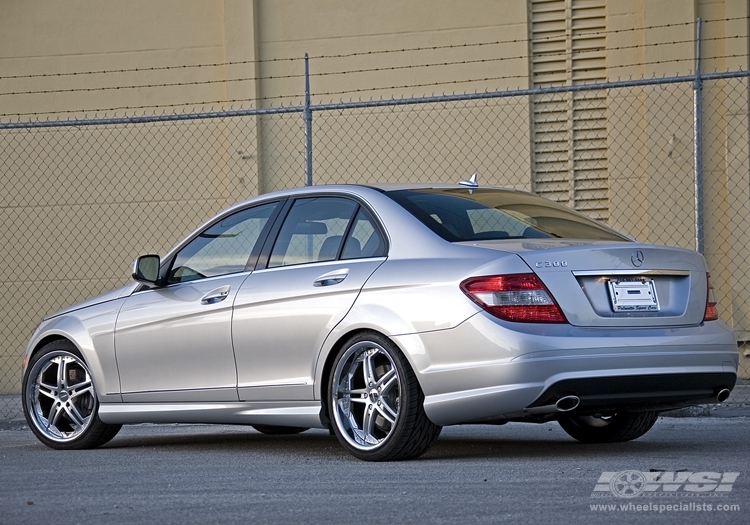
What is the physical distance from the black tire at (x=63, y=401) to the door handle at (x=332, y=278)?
188 centimetres

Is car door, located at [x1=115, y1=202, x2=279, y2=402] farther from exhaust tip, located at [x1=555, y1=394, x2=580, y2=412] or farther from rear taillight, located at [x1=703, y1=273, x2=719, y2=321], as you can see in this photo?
rear taillight, located at [x1=703, y1=273, x2=719, y2=321]

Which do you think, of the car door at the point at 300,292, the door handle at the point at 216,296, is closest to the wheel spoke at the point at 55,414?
the door handle at the point at 216,296

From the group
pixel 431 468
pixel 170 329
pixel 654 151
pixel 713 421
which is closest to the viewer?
pixel 431 468

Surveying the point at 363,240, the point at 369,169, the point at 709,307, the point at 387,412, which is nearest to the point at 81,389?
the point at 363,240

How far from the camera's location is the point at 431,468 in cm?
557

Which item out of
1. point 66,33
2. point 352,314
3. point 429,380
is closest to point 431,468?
point 429,380

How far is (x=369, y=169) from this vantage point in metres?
12.2

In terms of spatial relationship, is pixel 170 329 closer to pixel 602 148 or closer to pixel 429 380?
pixel 429 380

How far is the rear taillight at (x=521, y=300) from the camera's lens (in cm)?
545

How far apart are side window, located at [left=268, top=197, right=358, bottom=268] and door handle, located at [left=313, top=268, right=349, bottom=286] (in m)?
0.14

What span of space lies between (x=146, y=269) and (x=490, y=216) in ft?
6.74

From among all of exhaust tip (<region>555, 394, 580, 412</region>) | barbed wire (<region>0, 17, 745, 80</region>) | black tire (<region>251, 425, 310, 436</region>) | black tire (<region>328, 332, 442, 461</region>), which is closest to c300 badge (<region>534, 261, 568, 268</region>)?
exhaust tip (<region>555, 394, 580, 412</region>)

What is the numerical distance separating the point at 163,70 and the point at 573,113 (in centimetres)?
418

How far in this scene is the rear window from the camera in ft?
19.7
